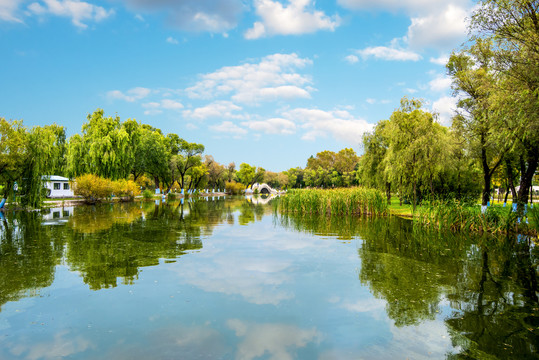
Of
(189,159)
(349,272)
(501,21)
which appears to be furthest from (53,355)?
(189,159)

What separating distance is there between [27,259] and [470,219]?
20.2 m

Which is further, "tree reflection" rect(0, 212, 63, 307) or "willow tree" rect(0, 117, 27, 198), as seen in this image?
"willow tree" rect(0, 117, 27, 198)

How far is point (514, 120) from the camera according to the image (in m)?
13.7

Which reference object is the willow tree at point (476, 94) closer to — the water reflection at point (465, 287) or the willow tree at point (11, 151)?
the water reflection at point (465, 287)

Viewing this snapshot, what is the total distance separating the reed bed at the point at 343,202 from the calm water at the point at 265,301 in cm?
1277

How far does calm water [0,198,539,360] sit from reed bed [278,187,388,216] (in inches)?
503

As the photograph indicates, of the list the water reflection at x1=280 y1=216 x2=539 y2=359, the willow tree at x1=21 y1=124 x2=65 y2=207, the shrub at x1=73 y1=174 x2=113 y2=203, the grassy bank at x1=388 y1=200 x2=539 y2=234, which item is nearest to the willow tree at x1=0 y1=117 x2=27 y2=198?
the willow tree at x1=21 y1=124 x2=65 y2=207

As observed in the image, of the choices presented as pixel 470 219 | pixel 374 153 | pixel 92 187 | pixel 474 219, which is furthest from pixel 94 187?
pixel 474 219

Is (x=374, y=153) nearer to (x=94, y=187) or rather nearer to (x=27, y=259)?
(x=94, y=187)

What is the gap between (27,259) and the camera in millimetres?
10844

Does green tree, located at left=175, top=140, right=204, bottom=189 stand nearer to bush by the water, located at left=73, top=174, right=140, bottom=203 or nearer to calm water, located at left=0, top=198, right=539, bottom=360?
bush by the water, located at left=73, top=174, right=140, bottom=203

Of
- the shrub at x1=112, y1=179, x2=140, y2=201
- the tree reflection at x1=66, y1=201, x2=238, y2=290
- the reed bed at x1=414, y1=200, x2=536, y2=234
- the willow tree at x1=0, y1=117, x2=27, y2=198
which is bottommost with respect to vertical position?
the tree reflection at x1=66, y1=201, x2=238, y2=290

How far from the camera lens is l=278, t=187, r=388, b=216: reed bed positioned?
26781 mm

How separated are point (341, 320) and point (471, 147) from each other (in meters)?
20.1
